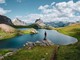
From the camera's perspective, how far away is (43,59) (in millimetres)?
60906

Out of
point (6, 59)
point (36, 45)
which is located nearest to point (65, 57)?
point (6, 59)

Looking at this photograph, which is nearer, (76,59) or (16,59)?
(76,59)

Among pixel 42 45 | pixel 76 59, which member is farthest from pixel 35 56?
pixel 42 45

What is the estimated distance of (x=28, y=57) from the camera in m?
66.1

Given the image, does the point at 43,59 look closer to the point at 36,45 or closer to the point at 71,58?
the point at 71,58

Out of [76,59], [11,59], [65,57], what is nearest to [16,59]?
[11,59]

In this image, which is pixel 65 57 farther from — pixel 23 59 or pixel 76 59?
pixel 23 59

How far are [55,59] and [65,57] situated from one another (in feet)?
15.8

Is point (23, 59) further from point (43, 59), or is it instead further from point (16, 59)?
point (43, 59)

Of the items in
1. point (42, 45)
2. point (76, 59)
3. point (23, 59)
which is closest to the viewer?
point (76, 59)

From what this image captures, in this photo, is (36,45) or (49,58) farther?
(36,45)

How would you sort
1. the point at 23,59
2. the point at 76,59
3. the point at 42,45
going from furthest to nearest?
the point at 42,45, the point at 23,59, the point at 76,59

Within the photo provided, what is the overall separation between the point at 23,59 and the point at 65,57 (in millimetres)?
15804

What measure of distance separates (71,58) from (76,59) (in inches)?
87.4
